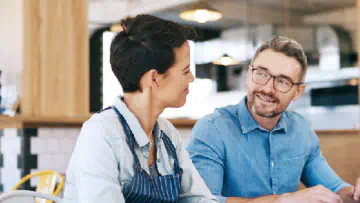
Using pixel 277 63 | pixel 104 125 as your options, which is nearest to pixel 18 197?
pixel 104 125

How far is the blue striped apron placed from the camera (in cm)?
118

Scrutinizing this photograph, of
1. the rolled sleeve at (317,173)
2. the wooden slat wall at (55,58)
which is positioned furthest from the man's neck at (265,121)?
the wooden slat wall at (55,58)

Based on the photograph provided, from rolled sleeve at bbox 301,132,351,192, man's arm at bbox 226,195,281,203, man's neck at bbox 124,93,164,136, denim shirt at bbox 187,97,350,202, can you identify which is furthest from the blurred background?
rolled sleeve at bbox 301,132,351,192

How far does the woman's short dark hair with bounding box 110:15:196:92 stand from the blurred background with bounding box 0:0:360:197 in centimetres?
6

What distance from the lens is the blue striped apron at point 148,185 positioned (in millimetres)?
1184

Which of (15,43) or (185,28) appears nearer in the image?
(185,28)

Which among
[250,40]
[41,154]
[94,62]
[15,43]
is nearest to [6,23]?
[15,43]

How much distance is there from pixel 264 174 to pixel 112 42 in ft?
3.06

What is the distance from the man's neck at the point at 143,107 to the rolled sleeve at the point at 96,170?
161mm

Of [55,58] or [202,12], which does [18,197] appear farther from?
[202,12]

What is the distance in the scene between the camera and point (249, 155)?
1875mm

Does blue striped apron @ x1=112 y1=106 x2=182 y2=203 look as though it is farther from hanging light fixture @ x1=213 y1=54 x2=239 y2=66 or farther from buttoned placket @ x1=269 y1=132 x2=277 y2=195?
hanging light fixture @ x1=213 y1=54 x2=239 y2=66

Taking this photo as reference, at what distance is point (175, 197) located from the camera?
130 centimetres

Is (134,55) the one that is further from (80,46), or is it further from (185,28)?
(80,46)
